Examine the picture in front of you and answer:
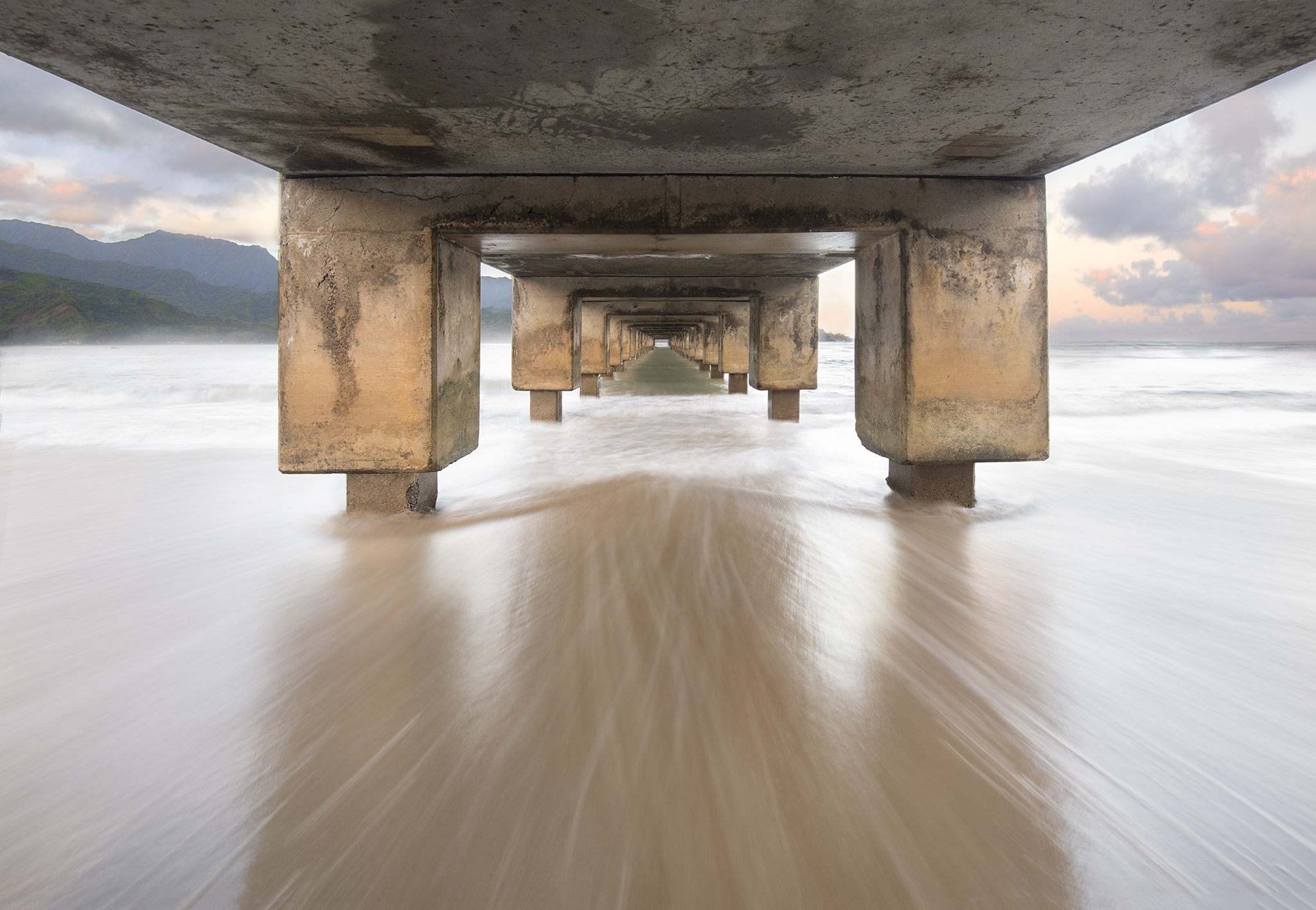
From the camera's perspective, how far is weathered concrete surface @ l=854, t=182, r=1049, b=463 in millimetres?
4371

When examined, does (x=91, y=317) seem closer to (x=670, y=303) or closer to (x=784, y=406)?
(x=670, y=303)

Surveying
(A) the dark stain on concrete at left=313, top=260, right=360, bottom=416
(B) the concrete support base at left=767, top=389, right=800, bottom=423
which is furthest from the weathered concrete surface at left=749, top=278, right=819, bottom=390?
(A) the dark stain on concrete at left=313, top=260, right=360, bottom=416

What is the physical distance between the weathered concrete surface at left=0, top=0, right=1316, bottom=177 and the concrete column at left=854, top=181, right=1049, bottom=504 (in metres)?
0.62

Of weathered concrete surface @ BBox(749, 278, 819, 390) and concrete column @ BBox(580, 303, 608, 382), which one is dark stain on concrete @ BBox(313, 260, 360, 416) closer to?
weathered concrete surface @ BBox(749, 278, 819, 390)

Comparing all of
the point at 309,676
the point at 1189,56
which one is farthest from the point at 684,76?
the point at 309,676

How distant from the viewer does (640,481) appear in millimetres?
5840

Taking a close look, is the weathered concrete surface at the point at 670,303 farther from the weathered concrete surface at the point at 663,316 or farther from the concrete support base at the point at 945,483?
the concrete support base at the point at 945,483

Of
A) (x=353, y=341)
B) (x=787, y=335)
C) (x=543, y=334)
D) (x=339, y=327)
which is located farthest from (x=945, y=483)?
(x=543, y=334)

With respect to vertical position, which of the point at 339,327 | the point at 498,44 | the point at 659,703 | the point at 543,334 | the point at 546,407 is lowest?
the point at 659,703

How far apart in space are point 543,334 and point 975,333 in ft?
22.9

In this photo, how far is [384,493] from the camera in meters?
4.51

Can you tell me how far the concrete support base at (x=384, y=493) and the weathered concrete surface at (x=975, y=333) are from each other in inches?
141

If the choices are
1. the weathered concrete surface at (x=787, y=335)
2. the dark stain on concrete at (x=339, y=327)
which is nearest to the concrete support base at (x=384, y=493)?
the dark stain on concrete at (x=339, y=327)

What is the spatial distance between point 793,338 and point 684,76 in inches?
310
